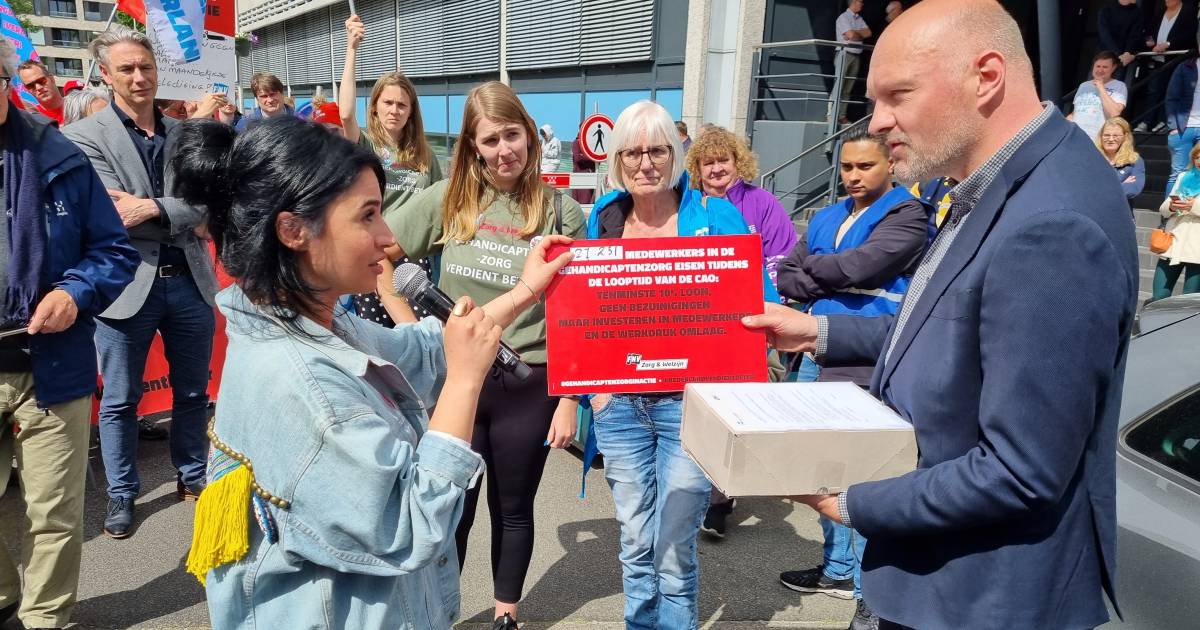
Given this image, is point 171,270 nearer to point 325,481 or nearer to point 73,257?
point 73,257

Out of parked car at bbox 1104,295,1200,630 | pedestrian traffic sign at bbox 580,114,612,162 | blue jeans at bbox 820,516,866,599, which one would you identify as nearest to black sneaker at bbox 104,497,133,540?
blue jeans at bbox 820,516,866,599

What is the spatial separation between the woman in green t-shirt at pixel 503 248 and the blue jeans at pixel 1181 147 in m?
8.23

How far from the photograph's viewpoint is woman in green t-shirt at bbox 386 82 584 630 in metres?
2.79

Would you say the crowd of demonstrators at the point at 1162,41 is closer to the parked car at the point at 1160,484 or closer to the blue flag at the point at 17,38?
the parked car at the point at 1160,484

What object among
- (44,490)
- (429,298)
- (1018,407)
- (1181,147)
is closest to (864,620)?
(1018,407)

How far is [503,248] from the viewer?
2801 mm

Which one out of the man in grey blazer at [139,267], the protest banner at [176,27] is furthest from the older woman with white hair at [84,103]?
the man in grey blazer at [139,267]

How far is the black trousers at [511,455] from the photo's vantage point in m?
2.79

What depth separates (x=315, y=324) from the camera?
58.5 inches

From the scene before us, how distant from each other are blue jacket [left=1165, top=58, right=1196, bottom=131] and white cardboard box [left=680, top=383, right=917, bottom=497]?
9920mm

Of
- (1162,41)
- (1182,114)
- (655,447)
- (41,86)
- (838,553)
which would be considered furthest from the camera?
(1162,41)

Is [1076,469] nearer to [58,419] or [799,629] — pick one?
[799,629]

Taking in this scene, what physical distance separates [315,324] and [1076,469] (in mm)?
1437

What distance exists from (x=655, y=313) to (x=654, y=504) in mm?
840
